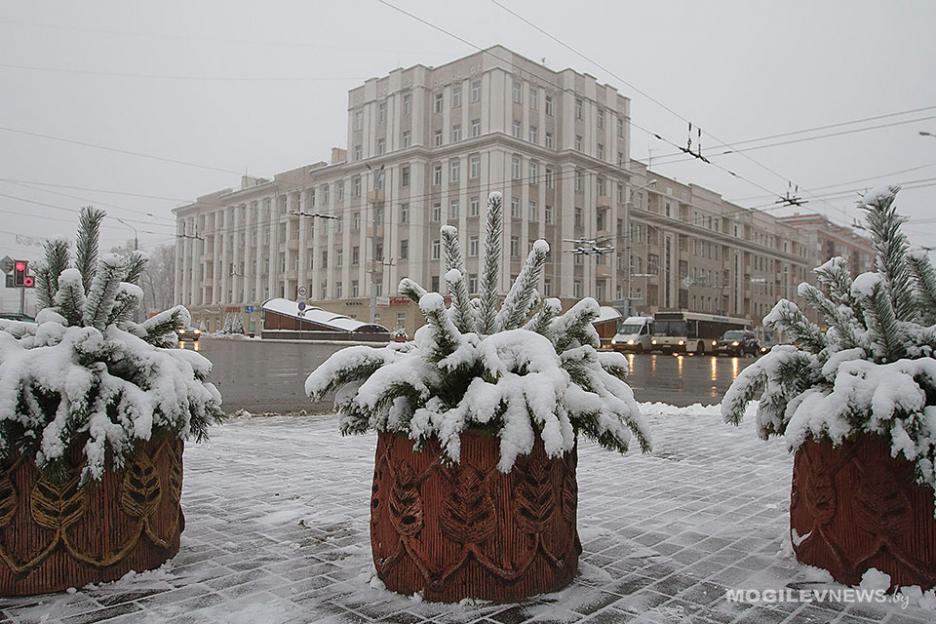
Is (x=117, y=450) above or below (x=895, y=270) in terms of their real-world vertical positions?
below

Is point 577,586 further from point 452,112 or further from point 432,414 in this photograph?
point 452,112

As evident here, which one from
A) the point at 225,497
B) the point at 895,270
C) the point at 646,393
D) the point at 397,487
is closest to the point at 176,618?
the point at 397,487

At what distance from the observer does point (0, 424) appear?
2.74 m

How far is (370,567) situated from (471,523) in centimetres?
80

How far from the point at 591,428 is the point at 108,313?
2.27m

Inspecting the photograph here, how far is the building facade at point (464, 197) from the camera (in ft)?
158

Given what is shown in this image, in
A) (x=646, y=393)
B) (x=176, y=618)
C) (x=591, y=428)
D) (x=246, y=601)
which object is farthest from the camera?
(x=646, y=393)

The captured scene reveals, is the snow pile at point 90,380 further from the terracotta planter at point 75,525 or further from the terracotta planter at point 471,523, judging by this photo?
the terracotta planter at point 471,523

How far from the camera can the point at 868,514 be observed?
299 centimetres

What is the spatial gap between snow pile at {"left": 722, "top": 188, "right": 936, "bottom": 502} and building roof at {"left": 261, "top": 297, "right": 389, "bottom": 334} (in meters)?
39.3

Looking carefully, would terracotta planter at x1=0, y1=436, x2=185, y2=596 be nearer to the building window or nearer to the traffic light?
the traffic light

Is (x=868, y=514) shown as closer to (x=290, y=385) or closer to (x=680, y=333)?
(x=290, y=385)

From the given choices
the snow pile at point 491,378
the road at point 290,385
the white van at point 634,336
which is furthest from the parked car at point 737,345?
the snow pile at point 491,378

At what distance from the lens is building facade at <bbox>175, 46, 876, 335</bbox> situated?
48219 mm
